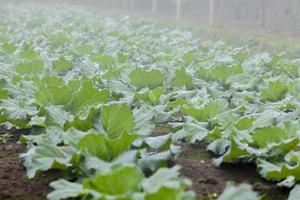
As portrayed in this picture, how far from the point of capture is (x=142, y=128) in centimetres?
317

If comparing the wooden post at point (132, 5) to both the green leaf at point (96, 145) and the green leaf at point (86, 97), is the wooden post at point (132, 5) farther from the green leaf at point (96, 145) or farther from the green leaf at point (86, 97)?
the green leaf at point (96, 145)

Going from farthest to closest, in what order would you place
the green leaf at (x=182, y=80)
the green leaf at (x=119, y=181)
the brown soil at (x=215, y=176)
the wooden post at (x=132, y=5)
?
the wooden post at (x=132, y=5) < the green leaf at (x=182, y=80) < the brown soil at (x=215, y=176) < the green leaf at (x=119, y=181)

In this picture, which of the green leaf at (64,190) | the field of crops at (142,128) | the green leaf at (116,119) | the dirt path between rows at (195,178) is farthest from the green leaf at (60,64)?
the green leaf at (64,190)

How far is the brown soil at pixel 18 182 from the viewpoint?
2.82 m

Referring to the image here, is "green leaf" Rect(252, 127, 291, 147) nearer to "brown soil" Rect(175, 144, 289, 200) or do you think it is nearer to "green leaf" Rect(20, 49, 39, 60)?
"brown soil" Rect(175, 144, 289, 200)

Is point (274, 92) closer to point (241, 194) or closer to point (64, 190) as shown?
point (241, 194)

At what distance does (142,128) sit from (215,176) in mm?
507

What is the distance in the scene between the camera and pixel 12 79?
484 centimetres

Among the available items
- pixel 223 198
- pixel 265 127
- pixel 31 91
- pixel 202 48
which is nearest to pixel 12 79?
pixel 31 91

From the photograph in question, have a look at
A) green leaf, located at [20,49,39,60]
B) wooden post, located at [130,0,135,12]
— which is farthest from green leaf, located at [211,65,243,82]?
wooden post, located at [130,0,135,12]

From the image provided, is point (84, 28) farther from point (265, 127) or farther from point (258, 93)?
point (265, 127)

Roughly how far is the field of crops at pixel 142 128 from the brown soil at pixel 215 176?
0.02 metres

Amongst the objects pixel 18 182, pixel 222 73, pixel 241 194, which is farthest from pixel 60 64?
pixel 241 194

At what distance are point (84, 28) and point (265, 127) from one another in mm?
9196
